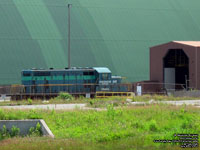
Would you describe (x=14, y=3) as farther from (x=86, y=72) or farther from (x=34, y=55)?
(x=86, y=72)

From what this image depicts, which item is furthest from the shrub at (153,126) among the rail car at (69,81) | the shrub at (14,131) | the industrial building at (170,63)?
the industrial building at (170,63)

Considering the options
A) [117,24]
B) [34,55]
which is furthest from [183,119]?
[117,24]

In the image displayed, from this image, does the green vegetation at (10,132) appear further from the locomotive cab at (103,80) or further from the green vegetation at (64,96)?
the locomotive cab at (103,80)

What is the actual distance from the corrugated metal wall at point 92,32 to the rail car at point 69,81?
7641 millimetres

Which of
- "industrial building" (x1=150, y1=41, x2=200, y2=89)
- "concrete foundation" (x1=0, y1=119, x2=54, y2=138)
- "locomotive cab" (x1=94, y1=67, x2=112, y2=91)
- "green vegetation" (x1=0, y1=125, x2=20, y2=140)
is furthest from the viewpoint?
"industrial building" (x1=150, y1=41, x2=200, y2=89)

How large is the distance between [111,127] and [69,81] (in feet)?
69.8

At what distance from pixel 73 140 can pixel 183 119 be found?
696cm

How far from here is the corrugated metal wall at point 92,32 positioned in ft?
159

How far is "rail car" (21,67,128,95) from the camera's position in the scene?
128ft

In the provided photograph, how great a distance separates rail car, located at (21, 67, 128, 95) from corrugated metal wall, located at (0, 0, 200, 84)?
7.64 meters

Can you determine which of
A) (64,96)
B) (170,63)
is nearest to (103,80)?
(64,96)

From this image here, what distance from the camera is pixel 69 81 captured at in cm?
4016

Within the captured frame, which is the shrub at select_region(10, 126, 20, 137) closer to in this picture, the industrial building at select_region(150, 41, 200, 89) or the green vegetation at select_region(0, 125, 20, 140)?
the green vegetation at select_region(0, 125, 20, 140)

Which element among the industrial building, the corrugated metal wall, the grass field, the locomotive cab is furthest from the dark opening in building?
the grass field
